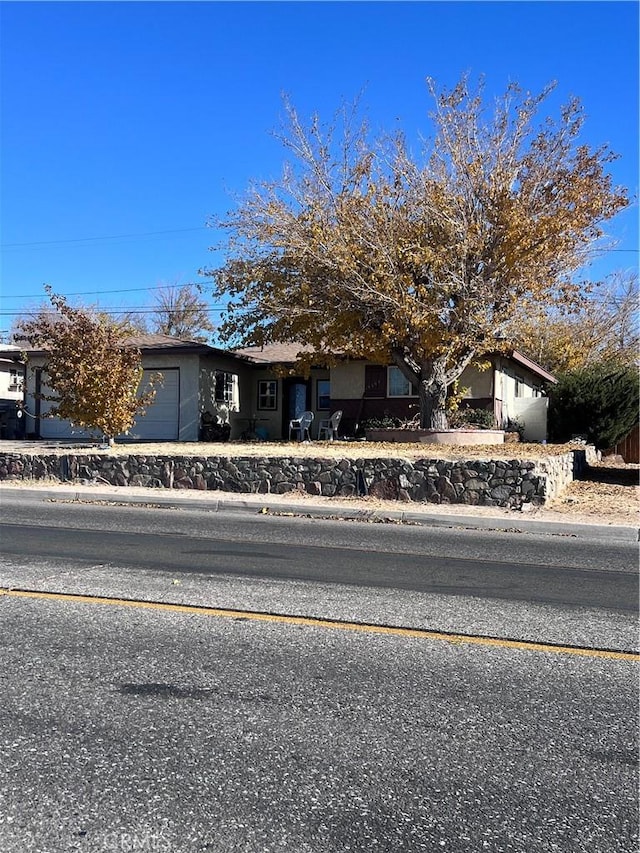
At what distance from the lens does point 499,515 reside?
1229 cm

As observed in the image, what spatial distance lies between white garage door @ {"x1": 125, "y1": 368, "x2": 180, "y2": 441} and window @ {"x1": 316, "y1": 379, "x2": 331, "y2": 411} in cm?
529

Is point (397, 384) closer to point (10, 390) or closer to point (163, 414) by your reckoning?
point (163, 414)

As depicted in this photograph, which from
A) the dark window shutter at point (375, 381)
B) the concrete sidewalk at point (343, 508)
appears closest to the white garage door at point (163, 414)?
the dark window shutter at point (375, 381)

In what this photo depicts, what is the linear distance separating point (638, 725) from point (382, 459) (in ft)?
33.4

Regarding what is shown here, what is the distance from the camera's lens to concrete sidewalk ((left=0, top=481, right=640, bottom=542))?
37.2ft

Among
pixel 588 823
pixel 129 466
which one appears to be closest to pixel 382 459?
pixel 129 466

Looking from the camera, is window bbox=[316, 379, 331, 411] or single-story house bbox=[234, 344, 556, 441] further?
window bbox=[316, 379, 331, 411]

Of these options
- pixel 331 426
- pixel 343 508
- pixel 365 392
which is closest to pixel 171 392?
pixel 331 426

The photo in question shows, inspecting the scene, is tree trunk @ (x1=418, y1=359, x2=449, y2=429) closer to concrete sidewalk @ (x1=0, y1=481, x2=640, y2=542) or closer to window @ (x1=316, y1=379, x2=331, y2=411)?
concrete sidewalk @ (x1=0, y1=481, x2=640, y2=542)

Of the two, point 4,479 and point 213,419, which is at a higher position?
point 213,419

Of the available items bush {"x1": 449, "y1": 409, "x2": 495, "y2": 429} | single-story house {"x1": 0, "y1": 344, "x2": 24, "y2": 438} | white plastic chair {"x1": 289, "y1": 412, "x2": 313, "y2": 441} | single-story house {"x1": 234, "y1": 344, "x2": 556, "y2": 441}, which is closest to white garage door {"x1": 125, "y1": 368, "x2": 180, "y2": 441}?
single-story house {"x1": 234, "y1": 344, "x2": 556, "y2": 441}

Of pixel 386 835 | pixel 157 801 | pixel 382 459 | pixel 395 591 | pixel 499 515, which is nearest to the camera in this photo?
pixel 386 835

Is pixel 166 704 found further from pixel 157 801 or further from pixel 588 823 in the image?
pixel 588 823

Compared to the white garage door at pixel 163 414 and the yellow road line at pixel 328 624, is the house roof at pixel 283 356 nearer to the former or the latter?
the white garage door at pixel 163 414
